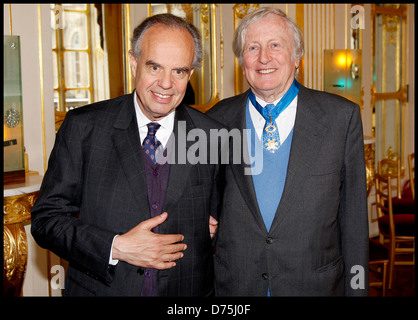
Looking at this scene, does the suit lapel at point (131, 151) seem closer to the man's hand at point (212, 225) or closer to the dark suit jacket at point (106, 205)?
the dark suit jacket at point (106, 205)

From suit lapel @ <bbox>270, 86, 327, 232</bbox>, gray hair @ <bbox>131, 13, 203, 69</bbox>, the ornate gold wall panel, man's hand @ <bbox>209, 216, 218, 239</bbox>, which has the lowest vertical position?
the ornate gold wall panel

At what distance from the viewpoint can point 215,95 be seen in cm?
484

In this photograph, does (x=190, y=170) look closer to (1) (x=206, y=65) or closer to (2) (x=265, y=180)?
(2) (x=265, y=180)

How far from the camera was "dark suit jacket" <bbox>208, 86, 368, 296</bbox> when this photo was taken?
1898 millimetres

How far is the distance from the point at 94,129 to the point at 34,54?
6.92 ft

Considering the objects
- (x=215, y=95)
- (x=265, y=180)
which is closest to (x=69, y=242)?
(x=265, y=180)

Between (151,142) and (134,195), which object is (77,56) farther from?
(134,195)

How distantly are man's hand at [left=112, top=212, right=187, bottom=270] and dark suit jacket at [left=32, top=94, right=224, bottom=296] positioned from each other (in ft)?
0.14

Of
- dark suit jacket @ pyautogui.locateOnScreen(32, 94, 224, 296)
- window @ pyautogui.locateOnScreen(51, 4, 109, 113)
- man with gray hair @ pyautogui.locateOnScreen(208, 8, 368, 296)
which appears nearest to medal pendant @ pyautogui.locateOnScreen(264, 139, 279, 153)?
man with gray hair @ pyautogui.locateOnScreen(208, 8, 368, 296)

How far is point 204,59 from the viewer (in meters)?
4.79

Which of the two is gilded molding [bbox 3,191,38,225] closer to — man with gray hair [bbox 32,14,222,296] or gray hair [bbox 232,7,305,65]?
man with gray hair [bbox 32,14,222,296]

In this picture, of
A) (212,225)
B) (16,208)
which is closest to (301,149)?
(212,225)

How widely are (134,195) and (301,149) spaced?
2.18 ft

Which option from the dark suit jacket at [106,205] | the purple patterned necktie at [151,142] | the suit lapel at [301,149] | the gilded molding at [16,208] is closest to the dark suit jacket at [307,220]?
the suit lapel at [301,149]
